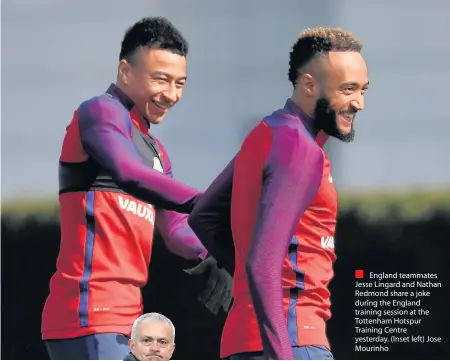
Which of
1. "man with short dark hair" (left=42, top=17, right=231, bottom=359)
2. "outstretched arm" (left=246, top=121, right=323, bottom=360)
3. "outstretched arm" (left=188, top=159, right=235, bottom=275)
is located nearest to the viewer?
"outstretched arm" (left=246, top=121, right=323, bottom=360)

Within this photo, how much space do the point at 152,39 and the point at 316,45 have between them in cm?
162

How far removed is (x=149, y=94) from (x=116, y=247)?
1034 millimetres

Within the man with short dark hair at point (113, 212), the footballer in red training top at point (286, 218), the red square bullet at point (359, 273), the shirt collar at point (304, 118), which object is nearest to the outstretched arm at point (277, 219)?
the footballer in red training top at point (286, 218)

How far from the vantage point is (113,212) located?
732cm

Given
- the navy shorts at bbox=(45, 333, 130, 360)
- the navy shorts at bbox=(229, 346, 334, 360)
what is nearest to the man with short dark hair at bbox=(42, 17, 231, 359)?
the navy shorts at bbox=(45, 333, 130, 360)

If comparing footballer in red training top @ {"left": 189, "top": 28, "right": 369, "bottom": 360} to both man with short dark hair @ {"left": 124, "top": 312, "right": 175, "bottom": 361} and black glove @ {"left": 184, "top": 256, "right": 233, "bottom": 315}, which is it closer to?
man with short dark hair @ {"left": 124, "top": 312, "right": 175, "bottom": 361}

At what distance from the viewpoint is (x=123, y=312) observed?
7250mm

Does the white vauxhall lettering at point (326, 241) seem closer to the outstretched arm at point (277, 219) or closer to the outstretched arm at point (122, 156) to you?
the outstretched arm at point (277, 219)

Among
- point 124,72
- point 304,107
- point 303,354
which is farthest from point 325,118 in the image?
point 124,72

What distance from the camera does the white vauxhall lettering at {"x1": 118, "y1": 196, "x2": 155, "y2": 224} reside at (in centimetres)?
735

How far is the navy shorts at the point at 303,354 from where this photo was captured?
598 cm

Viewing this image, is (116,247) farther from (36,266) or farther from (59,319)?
(36,266)

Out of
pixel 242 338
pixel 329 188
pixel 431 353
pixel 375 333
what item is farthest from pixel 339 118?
pixel 431 353

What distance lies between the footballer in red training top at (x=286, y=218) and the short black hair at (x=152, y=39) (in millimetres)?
1522
